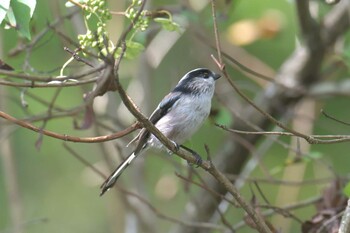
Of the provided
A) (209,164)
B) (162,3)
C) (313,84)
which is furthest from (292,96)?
(162,3)

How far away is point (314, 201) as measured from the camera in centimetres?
363

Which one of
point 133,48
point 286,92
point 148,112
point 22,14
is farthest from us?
point 148,112

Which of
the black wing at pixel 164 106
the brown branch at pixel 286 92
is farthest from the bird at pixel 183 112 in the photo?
the brown branch at pixel 286 92

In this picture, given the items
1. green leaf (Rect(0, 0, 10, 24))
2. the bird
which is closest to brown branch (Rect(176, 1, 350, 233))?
the bird

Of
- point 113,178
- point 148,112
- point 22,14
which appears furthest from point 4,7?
point 148,112

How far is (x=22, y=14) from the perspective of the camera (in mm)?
2457

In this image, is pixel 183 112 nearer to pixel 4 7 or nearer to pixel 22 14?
pixel 22 14

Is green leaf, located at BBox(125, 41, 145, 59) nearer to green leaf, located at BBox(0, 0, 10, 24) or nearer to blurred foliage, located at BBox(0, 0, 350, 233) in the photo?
green leaf, located at BBox(0, 0, 10, 24)

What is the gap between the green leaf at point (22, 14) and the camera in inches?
96.2

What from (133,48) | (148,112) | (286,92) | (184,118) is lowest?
(148,112)

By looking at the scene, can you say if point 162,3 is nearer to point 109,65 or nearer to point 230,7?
point 230,7

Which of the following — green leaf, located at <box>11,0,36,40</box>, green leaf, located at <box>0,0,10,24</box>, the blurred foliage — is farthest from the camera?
the blurred foliage

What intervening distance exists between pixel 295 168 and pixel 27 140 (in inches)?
113

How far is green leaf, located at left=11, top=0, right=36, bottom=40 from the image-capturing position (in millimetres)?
2444
